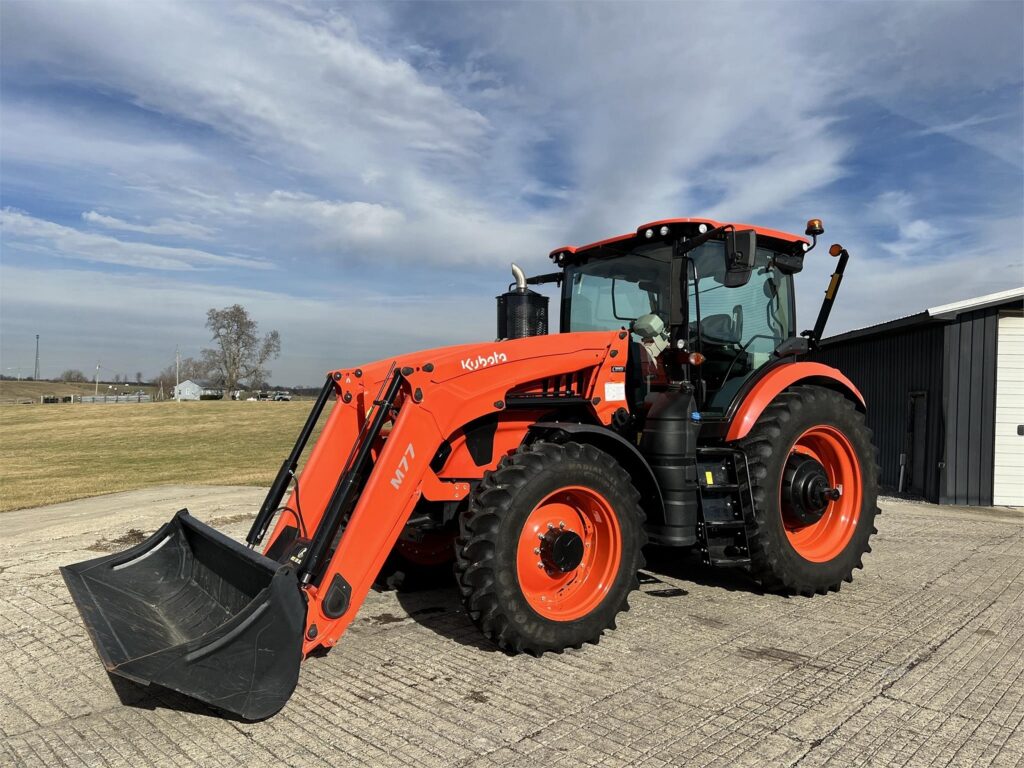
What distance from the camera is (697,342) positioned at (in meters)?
5.07

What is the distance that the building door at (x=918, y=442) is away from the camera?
11.3 meters

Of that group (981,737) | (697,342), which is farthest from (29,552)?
(981,737)

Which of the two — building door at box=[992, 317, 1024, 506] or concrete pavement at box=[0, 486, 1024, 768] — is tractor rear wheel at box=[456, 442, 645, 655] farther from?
building door at box=[992, 317, 1024, 506]

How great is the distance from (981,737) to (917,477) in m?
9.68

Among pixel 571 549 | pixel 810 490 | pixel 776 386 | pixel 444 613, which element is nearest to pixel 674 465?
pixel 571 549

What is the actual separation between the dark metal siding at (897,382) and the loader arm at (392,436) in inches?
331

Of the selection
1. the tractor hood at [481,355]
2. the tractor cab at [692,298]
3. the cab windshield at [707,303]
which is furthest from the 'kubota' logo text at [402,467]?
the cab windshield at [707,303]

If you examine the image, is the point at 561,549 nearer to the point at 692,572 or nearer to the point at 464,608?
the point at 464,608

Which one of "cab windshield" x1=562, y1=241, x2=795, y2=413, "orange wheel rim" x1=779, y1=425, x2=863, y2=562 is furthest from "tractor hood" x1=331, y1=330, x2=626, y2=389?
"orange wheel rim" x1=779, y1=425, x2=863, y2=562

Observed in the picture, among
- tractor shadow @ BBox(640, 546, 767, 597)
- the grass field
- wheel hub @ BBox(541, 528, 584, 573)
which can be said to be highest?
wheel hub @ BBox(541, 528, 584, 573)

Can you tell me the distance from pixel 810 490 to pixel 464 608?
8.54 ft

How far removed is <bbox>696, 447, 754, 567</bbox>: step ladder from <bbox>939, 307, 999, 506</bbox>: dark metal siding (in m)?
7.53

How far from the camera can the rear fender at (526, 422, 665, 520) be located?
13.6ft

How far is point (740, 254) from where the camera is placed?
4.44m
